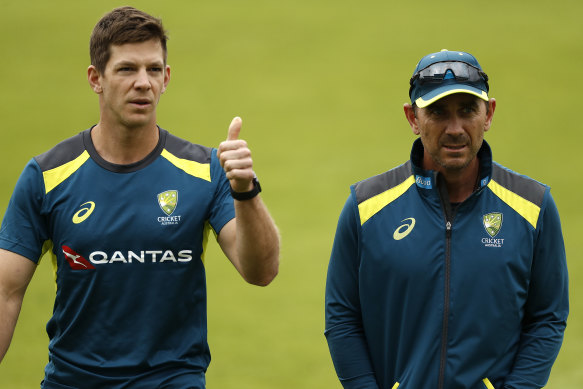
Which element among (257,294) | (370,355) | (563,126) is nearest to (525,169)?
(563,126)

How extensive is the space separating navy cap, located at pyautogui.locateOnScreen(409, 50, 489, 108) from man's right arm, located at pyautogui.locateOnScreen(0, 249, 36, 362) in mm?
1313

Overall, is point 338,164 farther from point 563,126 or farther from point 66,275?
point 66,275

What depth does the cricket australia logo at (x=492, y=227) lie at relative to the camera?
260 centimetres

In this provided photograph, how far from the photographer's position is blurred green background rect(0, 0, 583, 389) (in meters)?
5.92

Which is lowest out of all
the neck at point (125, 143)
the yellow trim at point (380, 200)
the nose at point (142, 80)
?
the yellow trim at point (380, 200)

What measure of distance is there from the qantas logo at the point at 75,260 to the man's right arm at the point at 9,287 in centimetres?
13

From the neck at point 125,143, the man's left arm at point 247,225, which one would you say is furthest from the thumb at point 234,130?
the neck at point 125,143

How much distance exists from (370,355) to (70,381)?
3.11ft

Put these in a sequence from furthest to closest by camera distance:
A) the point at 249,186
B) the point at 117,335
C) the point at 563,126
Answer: the point at 563,126 → the point at 117,335 → the point at 249,186

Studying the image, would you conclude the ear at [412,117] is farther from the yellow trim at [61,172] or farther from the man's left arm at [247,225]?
the yellow trim at [61,172]

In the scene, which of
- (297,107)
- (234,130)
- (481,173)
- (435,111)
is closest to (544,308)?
(481,173)

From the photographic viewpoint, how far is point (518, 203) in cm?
264

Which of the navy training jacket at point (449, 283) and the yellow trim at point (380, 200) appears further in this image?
the yellow trim at point (380, 200)

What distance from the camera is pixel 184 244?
9.52ft
